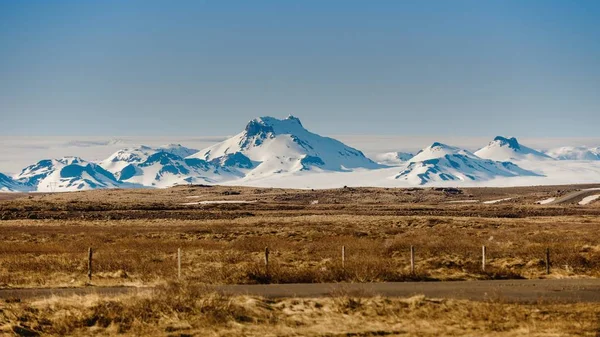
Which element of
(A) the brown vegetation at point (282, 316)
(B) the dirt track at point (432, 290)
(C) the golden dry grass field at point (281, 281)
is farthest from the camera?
(B) the dirt track at point (432, 290)

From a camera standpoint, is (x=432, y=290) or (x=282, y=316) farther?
(x=432, y=290)

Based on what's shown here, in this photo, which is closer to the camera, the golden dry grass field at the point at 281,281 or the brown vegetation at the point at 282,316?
the brown vegetation at the point at 282,316

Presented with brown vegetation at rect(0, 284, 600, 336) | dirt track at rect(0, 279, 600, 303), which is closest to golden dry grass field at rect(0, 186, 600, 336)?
brown vegetation at rect(0, 284, 600, 336)

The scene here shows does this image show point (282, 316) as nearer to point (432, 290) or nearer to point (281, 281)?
point (432, 290)

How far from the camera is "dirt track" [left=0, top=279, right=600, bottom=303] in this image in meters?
23.3

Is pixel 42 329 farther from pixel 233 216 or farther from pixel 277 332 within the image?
pixel 233 216

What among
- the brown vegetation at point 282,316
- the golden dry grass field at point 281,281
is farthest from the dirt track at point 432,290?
the brown vegetation at point 282,316

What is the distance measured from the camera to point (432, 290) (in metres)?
25.2

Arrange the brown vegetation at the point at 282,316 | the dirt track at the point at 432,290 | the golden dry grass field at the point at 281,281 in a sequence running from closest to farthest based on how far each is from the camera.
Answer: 1. the brown vegetation at the point at 282,316
2. the golden dry grass field at the point at 281,281
3. the dirt track at the point at 432,290

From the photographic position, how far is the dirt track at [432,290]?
917 inches

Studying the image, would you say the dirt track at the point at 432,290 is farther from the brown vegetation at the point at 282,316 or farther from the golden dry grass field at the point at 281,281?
the brown vegetation at the point at 282,316

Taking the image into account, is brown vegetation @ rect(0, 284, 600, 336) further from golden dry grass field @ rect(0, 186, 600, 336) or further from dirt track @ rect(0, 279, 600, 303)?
dirt track @ rect(0, 279, 600, 303)

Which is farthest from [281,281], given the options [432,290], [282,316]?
[282,316]

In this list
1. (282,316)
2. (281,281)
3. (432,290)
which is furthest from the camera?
(281,281)
